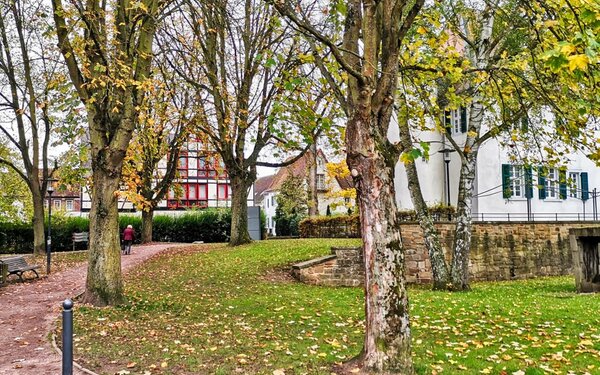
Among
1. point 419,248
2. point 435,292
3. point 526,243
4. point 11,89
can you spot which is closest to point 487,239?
point 526,243

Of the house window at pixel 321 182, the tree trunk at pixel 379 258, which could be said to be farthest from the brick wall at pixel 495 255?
the house window at pixel 321 182

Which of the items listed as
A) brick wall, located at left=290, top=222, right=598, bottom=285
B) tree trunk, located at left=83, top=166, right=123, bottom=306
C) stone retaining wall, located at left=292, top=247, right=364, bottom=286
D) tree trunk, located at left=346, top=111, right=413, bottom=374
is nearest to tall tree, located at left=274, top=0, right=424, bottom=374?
tree trunk, located at left=346, top=111, right=413, bottom=374

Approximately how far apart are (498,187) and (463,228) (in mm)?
13901

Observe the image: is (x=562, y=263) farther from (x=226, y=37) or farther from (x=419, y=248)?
(x=226, y=37)

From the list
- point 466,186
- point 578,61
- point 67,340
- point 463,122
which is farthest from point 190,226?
point 578,61

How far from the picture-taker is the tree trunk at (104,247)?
35.1ft

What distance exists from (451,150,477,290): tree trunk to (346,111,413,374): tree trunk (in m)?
9.01

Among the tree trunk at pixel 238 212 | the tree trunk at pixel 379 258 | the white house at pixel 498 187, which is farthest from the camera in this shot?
the white house at pixel 498 187

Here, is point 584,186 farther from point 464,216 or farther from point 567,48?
point 567,48

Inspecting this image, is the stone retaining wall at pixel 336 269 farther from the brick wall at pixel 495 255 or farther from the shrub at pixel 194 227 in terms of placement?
the shrub at pixel 194 227

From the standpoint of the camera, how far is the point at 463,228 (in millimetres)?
14820

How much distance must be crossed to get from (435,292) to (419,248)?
308 centimetres

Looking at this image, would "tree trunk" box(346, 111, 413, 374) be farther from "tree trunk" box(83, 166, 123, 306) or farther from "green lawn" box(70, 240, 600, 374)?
"tree trunk" box(83, 166, 123, 306)

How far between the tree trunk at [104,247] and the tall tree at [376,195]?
6.13 metres
